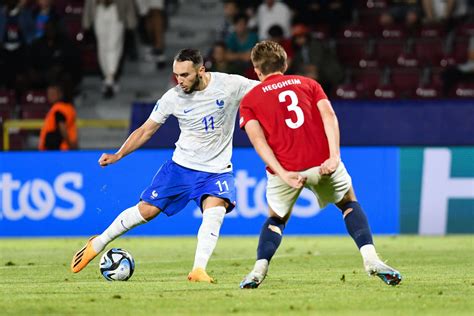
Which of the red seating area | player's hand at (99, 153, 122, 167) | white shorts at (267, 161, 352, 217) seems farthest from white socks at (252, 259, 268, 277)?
the red seating area

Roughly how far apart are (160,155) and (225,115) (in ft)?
20.8

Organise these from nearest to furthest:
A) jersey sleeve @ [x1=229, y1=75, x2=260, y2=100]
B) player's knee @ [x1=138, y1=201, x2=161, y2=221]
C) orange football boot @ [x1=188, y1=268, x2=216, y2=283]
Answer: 1. orange football boot @ [x1=188, y1=268, x2=216, y2=283]
2. jersey sleeve @ [x1=229, y1=75, x2=260, y2=100]
3. player's knee @ [x1=138, y1=201, x2=161, y2=221]

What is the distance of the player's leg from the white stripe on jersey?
883mm

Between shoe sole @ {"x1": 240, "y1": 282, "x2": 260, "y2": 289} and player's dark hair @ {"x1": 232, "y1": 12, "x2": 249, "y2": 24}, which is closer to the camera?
shoe sole @ {"x1": 240, "y1": 282, "x2": 260, "y2": 289}

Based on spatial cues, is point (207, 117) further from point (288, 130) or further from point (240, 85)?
point (288, 130)

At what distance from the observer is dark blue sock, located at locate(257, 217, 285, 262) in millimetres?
8695

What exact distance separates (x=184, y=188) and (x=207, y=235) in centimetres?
56

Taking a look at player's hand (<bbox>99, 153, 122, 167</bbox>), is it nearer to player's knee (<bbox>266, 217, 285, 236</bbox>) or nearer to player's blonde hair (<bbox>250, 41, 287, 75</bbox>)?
player's knee (<bbox>266, 217, 285, 236</bbox>)

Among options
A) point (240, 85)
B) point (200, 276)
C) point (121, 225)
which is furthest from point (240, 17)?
point (200, 276)

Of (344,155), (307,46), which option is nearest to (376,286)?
(344,155)

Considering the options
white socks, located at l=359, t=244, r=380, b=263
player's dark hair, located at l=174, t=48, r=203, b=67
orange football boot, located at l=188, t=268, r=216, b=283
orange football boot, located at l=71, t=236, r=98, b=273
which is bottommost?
orange football boot, located at l=71, t=236, r=98, b=273

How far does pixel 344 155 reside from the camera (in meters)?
15.6

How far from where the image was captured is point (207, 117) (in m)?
9.51

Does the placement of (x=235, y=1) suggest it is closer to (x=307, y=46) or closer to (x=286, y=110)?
(x=307, y=46)
